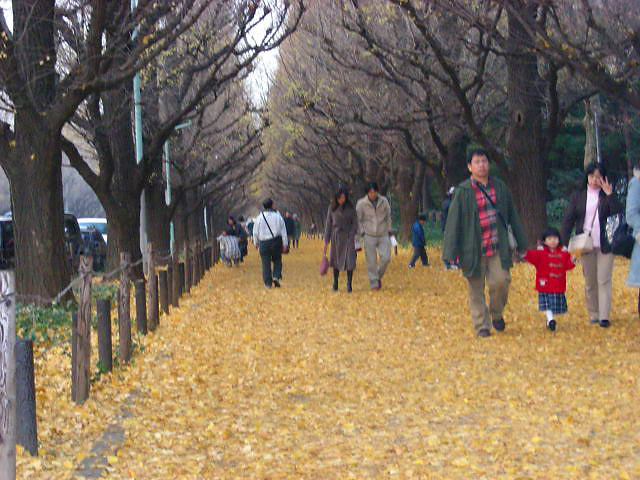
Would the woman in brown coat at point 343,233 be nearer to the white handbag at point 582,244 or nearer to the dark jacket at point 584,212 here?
the dark jacket at point 584,212

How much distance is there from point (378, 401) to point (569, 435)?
5.79 ft

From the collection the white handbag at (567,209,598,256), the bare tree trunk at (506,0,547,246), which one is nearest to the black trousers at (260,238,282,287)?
the bare tree trunk at (506,0,547,246)

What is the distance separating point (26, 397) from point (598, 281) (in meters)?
6.78

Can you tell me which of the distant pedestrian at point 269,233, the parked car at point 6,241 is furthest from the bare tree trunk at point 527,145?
the parked car at point 6,241

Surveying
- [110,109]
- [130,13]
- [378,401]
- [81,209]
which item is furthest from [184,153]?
[81,209]

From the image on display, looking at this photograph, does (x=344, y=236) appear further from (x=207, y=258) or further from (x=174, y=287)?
(x=207, y=258)

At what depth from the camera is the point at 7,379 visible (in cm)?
500

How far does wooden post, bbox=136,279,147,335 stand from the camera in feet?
39.3

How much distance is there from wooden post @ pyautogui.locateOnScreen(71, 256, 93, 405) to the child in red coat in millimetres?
4791

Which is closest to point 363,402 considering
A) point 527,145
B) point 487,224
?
point 487,224

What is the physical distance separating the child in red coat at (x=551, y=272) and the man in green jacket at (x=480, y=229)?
582 millimetres

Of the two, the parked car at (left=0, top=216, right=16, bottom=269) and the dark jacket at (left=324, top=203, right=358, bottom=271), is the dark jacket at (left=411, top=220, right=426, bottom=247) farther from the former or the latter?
the parked car at (left=0, top=216, right=16, bottom=269)

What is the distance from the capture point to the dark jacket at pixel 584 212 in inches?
420

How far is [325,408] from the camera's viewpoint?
7.31 meters
